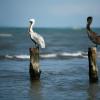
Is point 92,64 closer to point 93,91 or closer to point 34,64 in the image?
point 93,91

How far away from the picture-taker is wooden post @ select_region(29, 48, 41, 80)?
1946cm

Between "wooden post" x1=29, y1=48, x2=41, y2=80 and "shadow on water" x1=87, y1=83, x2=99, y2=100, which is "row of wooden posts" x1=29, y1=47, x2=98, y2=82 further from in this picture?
"shadow on water" x1=87, y1=83, x2=99, y2=100

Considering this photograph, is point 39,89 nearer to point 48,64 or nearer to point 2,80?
point 2,80

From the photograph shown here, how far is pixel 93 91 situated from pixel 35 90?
194 cm

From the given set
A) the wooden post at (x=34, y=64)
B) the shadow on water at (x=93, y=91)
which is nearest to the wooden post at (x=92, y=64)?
→ the shadow on water at (x=93, y=91)

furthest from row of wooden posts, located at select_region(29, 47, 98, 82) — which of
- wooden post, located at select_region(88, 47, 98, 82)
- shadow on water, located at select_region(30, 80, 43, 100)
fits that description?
shadow on water, located at select_region(30, 80, 43, 100)

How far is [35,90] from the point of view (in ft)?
60.0

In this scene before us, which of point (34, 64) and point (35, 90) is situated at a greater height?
point (34, 64)

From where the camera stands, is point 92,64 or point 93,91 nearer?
point 93,91

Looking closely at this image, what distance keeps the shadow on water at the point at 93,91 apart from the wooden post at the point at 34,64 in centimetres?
203

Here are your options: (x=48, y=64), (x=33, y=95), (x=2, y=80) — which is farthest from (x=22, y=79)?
(x=48, y=64)

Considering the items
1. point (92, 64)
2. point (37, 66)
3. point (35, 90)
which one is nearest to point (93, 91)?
point (92, 64)

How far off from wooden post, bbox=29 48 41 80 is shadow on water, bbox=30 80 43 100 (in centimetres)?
19

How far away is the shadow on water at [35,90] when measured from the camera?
17.1 metres
